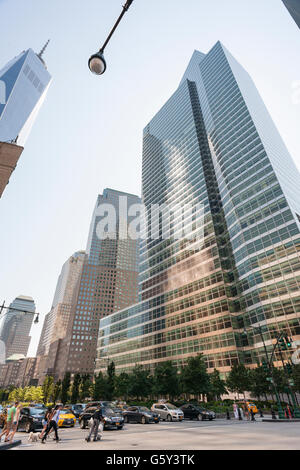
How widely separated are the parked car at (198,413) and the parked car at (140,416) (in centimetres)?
649

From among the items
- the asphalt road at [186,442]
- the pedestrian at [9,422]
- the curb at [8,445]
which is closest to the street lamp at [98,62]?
the asphalt road at [186,442]

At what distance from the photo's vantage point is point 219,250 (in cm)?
6650

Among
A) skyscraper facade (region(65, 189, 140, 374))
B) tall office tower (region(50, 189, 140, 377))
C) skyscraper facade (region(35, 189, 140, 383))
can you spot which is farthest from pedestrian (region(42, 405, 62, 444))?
tall office tower (region(50, 189, 140, 377))

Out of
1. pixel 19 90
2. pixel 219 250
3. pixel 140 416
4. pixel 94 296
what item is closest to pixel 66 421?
pixel 140 416

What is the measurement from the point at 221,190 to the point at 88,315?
122 metres

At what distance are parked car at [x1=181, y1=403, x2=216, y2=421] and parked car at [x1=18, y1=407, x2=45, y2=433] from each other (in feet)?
54.7

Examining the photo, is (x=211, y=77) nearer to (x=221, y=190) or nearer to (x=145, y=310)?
(x=221, y=190)

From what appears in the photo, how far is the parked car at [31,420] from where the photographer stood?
726 inches

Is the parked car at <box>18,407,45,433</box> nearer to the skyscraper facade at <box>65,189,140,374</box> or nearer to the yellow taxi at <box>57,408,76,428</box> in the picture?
Result: the yellow taxi at <box>57,408,76,428</box>

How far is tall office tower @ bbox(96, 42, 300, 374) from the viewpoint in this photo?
5212 centimetres

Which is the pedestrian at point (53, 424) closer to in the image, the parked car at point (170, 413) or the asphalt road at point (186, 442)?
the asphalt road at point (186, 442)

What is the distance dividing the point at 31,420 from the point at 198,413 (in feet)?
58.8
